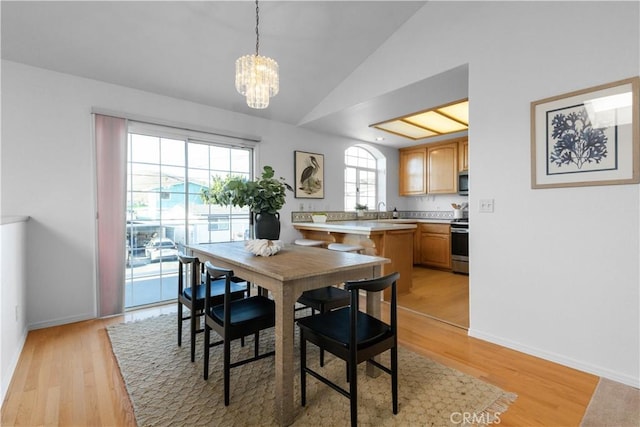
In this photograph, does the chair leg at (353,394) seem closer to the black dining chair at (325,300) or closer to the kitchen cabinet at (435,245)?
the black dining chair at (325,300)

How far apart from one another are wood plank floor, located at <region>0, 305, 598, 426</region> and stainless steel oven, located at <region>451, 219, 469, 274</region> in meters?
2.37

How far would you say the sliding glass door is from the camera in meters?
3.32

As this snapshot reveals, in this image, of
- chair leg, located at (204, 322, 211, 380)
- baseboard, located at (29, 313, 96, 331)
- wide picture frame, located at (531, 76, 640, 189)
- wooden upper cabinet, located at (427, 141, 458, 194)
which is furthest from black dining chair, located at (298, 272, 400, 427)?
wooden upper cabinet, located at (427, 141, 458, 194)

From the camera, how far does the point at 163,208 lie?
11.4 feet

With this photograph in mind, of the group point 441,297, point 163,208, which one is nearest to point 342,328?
point 441,297

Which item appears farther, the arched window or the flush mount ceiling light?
the arched window

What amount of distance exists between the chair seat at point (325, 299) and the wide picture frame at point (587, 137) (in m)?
1.70

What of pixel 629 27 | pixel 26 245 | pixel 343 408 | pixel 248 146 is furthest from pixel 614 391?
pixel 26 245

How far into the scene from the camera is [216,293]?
7.40ft

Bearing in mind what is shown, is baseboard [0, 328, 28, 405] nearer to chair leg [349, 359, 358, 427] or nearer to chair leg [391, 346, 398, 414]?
chair leg [349, 359, 358, 427]

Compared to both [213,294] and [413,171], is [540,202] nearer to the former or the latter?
[213,294]

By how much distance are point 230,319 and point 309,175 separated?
10.6 ft

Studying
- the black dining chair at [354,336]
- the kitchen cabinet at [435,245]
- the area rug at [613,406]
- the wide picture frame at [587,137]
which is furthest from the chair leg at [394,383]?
the kitchen cabinet at [435,245]

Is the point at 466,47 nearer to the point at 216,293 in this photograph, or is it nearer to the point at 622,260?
the point at 622,260
